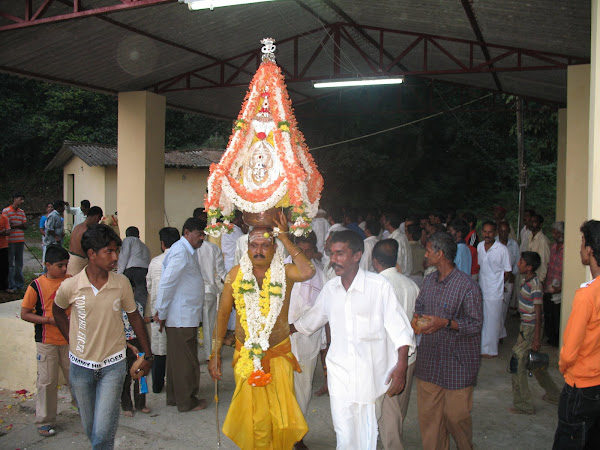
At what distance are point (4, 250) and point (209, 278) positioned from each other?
6.37 m

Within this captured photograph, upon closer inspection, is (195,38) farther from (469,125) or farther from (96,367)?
(469,125)

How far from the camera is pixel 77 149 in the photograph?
21609 mm

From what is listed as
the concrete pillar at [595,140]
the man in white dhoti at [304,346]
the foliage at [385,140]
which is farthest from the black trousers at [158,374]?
the foliage at [385,140]

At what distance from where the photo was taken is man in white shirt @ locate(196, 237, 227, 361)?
23.5 ft

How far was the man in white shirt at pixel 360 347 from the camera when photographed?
3.96 meters

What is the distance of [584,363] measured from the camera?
3.49 m

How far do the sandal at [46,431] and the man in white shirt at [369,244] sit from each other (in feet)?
14.0

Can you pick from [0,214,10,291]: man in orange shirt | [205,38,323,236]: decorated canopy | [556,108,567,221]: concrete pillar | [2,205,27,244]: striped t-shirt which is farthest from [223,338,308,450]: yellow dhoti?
[556,108,567,221]: concrete pillar

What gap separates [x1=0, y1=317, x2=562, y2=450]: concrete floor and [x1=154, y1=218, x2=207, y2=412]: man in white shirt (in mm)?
270

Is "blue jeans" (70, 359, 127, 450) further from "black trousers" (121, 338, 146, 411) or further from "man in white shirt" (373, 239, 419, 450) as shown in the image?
"man in white shirt" (373, 239, 419, 450)

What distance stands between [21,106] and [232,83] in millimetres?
21013

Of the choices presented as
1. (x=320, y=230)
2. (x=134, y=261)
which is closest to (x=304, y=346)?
(x=134, y=261)

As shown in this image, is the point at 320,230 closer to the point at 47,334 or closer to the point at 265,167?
the point at 265,167

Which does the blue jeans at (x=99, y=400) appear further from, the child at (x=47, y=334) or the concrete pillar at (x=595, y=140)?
the concrete pillar at (x=595, y=140)
